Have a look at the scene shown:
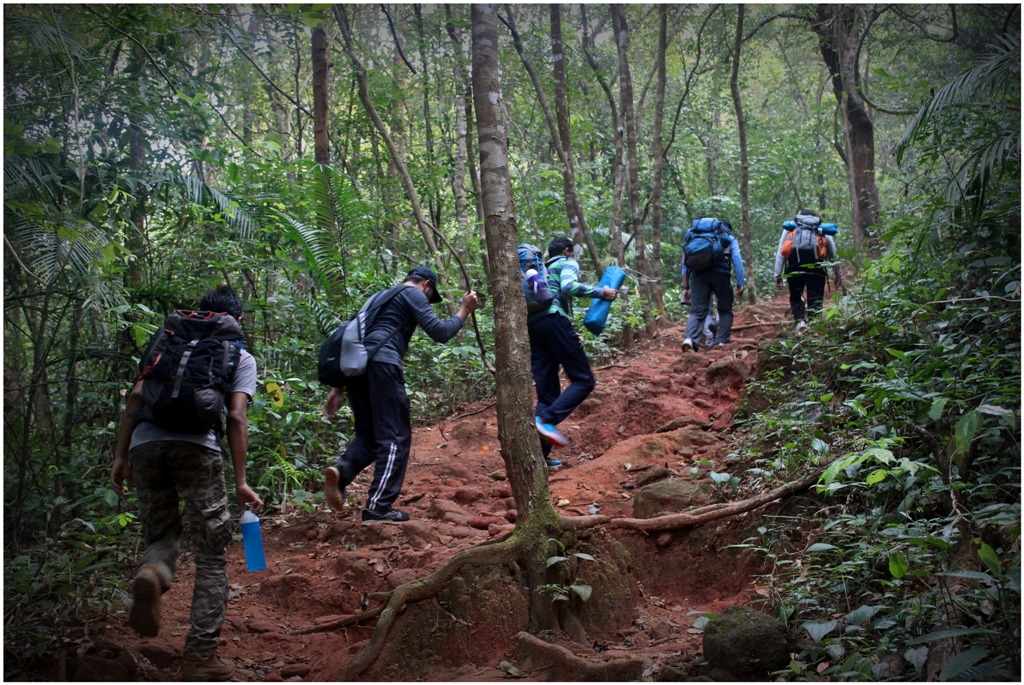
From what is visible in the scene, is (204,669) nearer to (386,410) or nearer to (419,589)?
(419,589)

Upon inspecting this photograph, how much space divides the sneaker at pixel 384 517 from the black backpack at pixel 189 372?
186 centimetres

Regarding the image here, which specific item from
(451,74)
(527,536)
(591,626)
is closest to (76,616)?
(527,536)

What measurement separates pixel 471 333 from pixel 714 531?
245 inches

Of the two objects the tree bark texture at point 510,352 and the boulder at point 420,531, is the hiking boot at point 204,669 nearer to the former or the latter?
the tree bark texture at point 510,352

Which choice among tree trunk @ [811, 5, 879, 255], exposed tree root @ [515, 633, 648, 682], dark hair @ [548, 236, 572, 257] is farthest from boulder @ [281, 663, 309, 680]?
tree trunk @ [811, 5, 879, 255]

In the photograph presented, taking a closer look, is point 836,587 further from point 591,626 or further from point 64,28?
point 64,28

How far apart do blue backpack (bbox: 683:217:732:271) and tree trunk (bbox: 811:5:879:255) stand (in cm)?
270

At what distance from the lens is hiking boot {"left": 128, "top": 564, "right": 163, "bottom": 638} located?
10.8ft

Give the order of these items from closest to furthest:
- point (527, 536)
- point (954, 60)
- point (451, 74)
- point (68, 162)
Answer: point (527, 536) → point (68, 162) → point (954, 60) → point (451, 74)

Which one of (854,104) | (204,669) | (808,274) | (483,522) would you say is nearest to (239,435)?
(204,669)

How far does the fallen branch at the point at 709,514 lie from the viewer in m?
4.47

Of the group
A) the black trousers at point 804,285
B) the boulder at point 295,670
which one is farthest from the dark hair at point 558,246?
the boulder at point 295,670

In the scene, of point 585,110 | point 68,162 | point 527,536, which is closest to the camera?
point 527,536

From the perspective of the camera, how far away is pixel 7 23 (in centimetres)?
406
